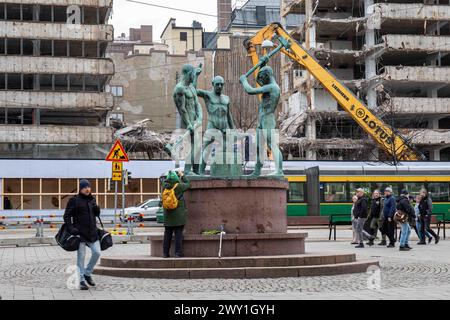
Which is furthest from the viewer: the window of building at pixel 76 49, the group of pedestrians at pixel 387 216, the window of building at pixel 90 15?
the window of building at pixel 76 49

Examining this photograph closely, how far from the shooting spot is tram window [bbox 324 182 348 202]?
4284 cm

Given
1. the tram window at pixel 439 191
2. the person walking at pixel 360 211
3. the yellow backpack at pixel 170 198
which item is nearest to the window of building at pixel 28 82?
the tram window at pixel 439 191

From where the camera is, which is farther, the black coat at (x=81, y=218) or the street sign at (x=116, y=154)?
the street sign at (x=116, y=154)

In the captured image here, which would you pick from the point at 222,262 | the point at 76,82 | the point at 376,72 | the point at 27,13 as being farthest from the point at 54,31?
the point at 222,262

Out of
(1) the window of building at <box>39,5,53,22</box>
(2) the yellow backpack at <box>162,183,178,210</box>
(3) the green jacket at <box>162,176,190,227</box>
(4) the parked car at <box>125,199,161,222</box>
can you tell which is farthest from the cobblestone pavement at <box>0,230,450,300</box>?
(1) the window of building at <box>39,5,53,22</box>

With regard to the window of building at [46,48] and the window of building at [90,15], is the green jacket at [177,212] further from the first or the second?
the window of building at [90,15]

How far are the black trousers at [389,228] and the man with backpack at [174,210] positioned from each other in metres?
10.4

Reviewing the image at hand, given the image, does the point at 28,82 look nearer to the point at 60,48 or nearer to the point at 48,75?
the point at 48,75

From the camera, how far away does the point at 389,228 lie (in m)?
25.7

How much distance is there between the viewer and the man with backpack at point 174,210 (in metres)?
16.4

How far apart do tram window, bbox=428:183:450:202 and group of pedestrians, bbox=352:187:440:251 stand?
16.4m

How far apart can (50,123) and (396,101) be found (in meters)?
24.6

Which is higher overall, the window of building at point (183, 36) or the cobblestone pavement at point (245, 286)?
the window of building at point (183, 36)

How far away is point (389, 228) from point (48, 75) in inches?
1589
